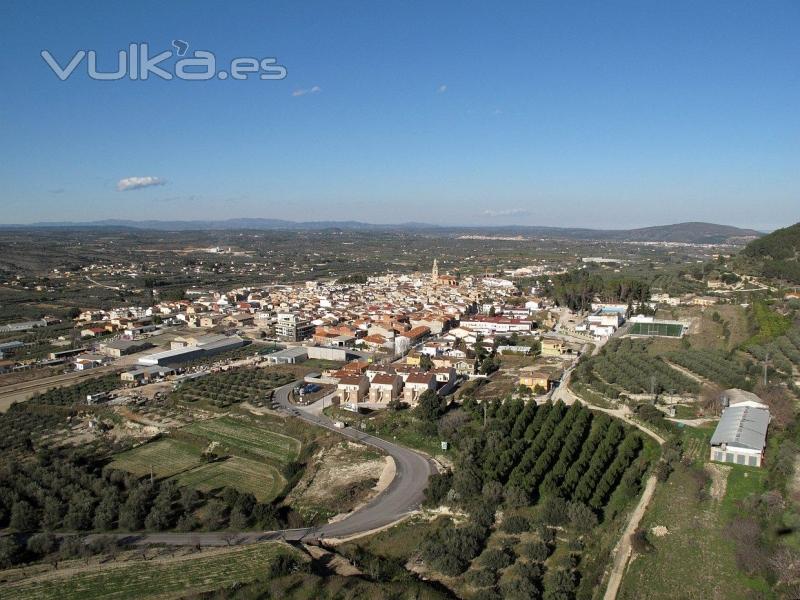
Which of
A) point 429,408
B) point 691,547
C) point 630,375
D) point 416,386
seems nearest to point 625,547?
point 691,547

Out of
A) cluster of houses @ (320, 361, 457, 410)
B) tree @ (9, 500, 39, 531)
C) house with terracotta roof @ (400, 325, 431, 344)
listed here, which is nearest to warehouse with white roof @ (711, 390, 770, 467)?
cluster of houses @ (320, 361, 457, 410)

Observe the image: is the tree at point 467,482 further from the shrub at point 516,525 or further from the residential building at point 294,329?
the residential building at point 294,329

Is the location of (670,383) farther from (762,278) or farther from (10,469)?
(762,278)

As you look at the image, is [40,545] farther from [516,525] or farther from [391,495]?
[516,525]

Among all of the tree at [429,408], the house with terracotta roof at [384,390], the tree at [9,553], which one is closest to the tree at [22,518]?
the tree at [9,553]

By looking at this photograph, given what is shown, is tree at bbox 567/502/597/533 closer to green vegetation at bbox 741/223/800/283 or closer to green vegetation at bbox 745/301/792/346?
A: green vegetation at bbox 745/301/792/346

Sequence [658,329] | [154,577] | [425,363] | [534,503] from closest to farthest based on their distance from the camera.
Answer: [154,577], [534,503], [425,363], [658,329]
